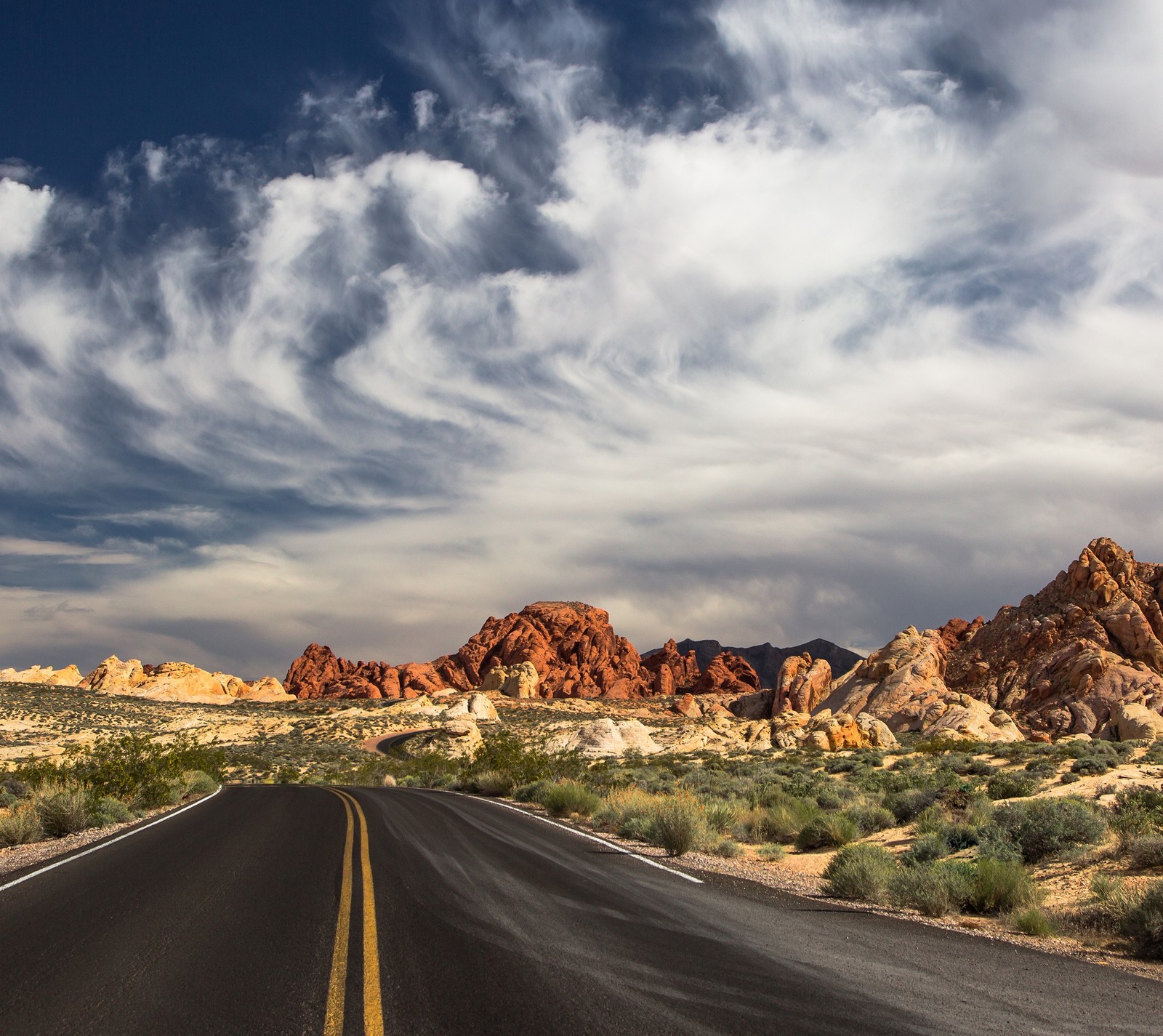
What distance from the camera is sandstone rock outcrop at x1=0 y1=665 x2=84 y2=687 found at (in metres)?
127

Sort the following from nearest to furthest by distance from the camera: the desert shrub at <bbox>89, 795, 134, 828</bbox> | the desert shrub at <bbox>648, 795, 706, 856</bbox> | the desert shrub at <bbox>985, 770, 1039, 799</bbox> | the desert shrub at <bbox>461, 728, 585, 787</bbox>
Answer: the desert shrub at <bbox>648, 795, 706, 856</bbox>, the desert shrub at <bbox>89, 795, 134, 828</bbox>, the desert shrub at <bbox>985, 770, 1039, 799</bbox>, the desert shrub at <bbox>461, 728, 585, 787</bbox>

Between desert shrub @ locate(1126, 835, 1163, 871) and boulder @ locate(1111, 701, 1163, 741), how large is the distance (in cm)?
3386

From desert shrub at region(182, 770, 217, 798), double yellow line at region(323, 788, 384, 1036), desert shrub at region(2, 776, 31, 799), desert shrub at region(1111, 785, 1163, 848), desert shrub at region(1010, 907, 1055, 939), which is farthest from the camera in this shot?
desert shrub at region(182, 770, 217, 798)

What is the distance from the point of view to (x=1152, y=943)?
728cm

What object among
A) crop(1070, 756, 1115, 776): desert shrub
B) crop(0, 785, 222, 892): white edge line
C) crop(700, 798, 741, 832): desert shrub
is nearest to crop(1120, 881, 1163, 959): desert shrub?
crop(700, 798, 741, 832): desert shrub

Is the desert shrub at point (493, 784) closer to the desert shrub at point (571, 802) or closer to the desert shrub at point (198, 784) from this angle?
the desert shrub at point (571, 802)

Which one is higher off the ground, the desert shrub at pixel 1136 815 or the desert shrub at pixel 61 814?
the desert shrub at pixel 1136 815

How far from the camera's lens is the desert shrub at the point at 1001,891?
9102 mm

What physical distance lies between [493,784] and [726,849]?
55.2ft

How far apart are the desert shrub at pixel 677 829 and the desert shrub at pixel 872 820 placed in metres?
3.80

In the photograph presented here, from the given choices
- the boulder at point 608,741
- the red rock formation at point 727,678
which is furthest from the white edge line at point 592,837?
the red rock formation at point 727,678

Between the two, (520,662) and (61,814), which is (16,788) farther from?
(520,662)

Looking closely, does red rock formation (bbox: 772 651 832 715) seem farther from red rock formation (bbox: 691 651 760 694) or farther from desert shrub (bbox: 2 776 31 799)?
desert shrub (bbox: 2 776 31 799)

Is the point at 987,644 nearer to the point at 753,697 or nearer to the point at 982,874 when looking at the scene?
the point at 753,697
